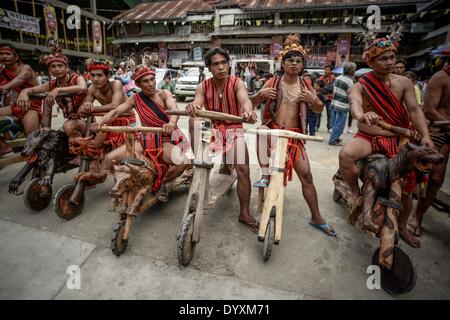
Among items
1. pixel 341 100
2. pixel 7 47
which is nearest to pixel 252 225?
pixel 7 47

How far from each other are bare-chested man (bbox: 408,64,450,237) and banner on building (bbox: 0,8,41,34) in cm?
2118

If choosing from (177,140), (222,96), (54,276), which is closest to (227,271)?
(54,276)

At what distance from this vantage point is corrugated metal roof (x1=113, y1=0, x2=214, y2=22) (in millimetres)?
26703

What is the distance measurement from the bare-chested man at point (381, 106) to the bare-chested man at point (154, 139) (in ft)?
6.22

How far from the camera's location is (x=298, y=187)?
4344 millimetres

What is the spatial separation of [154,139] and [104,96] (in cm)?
131

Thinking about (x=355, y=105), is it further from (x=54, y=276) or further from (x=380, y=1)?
(x=380, y=1)

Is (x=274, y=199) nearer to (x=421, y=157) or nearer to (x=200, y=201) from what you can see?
(x=200, y=201)

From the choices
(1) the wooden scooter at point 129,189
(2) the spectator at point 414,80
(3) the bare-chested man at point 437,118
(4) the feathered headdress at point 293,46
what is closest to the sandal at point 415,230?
(3) the bare-chested man at point 437,118

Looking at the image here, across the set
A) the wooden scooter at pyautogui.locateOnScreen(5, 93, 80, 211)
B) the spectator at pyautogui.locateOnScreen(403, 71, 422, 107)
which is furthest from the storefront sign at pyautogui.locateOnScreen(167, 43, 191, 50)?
the wooden scooter at pyautogui.locateOnScreen(5, 93, 80, 211)

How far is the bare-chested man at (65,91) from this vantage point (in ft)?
11.7

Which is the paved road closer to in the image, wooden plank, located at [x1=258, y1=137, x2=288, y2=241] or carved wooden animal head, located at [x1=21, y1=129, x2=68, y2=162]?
wooden plank, located at [x1=258, y1=137, x2=288, y2=241]

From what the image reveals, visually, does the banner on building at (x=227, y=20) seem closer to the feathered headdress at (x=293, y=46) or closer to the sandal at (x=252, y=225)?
the feathered headdress at (x=293, y=46)

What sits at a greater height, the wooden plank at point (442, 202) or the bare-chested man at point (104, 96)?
the bare-chested man at point (104, 96)
